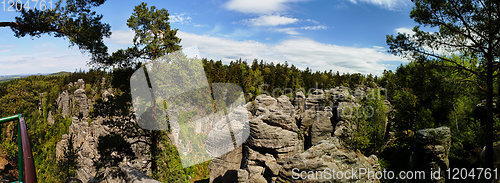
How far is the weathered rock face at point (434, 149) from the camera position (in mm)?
17250

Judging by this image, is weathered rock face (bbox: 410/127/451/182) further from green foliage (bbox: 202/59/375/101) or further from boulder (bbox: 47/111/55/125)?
boulder (bbox: 47/111/55/125)

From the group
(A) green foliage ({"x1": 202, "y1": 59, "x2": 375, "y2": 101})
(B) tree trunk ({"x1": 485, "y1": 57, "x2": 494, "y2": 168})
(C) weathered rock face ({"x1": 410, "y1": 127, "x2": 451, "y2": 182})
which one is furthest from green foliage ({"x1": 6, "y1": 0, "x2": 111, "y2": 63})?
(A) green foliage ({"x1": 202, "y1": 59, "x2": 375, "y2": 101})

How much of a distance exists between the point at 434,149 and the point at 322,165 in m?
13.7

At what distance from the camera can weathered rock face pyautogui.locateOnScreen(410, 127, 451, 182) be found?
1725 centimetres

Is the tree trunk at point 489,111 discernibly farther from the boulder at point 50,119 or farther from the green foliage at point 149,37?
the boulder at point 50,119

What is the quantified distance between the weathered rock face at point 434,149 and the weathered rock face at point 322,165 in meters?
11.5

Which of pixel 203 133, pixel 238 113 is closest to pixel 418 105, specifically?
pixel 238 113

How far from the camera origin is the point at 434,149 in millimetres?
17375

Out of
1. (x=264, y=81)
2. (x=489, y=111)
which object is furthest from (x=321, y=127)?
(x=264, y=81)

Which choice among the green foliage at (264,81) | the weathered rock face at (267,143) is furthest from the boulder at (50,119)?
the weathered rock face at (267,143)

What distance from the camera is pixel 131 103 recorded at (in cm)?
1262

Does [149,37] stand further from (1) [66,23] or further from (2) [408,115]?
(2) [408,115]

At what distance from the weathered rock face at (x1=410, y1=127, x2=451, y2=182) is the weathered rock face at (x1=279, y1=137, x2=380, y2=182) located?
1153 centimetres

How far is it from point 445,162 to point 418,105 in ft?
54.2
